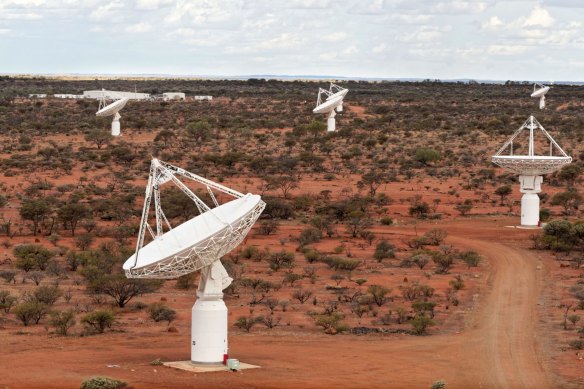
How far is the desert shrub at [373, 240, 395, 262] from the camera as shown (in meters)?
48.0

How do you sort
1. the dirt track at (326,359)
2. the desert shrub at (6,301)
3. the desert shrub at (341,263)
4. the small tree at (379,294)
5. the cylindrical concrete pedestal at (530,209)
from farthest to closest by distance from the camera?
the cylindrical concrete pedestal at (530,209), the desert shrub at (341,263), the small tree at (379,294), the desert shrub at (6,301), the dirt track at (326,359)

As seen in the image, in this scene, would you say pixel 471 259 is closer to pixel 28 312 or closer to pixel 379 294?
pixel 379 294

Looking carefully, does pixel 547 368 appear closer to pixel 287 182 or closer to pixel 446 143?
pixel 287 182

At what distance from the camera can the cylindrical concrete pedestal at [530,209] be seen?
55.8 m

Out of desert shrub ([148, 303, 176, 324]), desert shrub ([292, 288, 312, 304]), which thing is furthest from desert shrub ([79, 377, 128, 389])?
desert shrub ([292, 288, 312, 304])

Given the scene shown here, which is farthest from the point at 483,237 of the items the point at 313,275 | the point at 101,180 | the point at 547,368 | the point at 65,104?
the point at 65,104

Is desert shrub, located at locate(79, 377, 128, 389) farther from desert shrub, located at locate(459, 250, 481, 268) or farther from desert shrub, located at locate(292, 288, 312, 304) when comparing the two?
desert shrub, located at locate(459, 250, 481, 268)

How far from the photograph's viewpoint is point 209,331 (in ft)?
92.9

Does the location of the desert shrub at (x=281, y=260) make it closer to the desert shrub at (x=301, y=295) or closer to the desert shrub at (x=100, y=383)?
the desert shrub at (x=301, y=295)

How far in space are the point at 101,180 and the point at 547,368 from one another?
4799 cm

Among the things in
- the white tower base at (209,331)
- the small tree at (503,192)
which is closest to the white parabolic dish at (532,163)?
the small tree at (503,192)

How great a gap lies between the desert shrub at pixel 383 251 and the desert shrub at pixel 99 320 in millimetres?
16323

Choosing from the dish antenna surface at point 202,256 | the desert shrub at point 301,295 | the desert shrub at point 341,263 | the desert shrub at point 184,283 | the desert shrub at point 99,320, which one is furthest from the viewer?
the desert shrub at point 341,263

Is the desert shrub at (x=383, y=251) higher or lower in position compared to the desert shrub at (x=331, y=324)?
higher
